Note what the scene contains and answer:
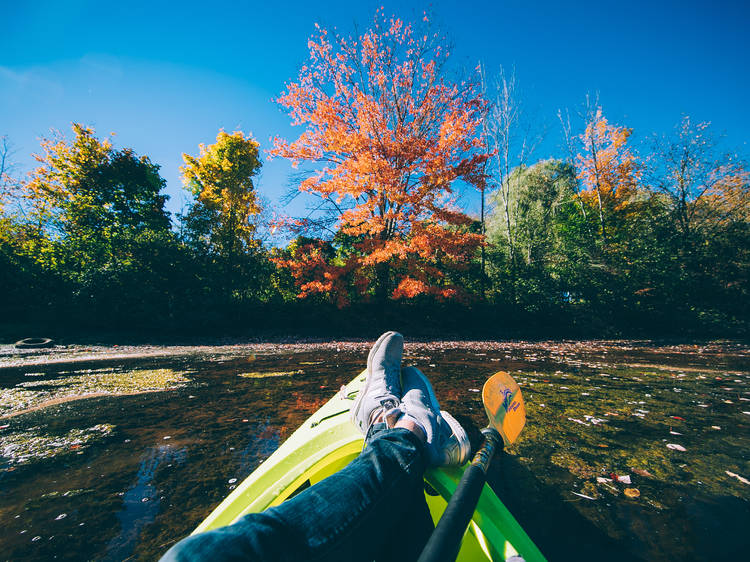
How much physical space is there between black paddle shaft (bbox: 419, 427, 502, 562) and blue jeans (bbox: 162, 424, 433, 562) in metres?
0.32

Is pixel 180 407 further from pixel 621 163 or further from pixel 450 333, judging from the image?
pixel 621 163

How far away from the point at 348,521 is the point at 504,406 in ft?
4.94

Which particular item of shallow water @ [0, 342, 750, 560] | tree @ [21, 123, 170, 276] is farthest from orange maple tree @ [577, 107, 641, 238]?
tree @ [21, 123, 170, 276]

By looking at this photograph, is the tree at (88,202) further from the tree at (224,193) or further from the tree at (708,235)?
the tree at (708,235)

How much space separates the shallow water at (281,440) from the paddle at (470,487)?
16.1 inches

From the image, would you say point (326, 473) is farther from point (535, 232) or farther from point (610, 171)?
point (610, 171)

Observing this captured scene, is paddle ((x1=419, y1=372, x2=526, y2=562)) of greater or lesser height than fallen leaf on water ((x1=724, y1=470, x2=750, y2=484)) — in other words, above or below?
above

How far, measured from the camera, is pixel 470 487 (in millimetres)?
995

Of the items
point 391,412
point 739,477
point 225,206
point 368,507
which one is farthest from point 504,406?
point 225,206

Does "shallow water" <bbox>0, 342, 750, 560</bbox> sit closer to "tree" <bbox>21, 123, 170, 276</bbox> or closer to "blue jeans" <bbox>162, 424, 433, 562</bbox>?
"blue jeans" <bbox>162, 424, 433, 562</bbox>

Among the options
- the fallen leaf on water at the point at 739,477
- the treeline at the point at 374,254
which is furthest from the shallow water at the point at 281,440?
the treeline at the point at 374,254

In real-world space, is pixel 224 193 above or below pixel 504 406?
above

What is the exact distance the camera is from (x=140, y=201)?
15.2 meters

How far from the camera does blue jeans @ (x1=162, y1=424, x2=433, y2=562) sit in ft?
2.59
